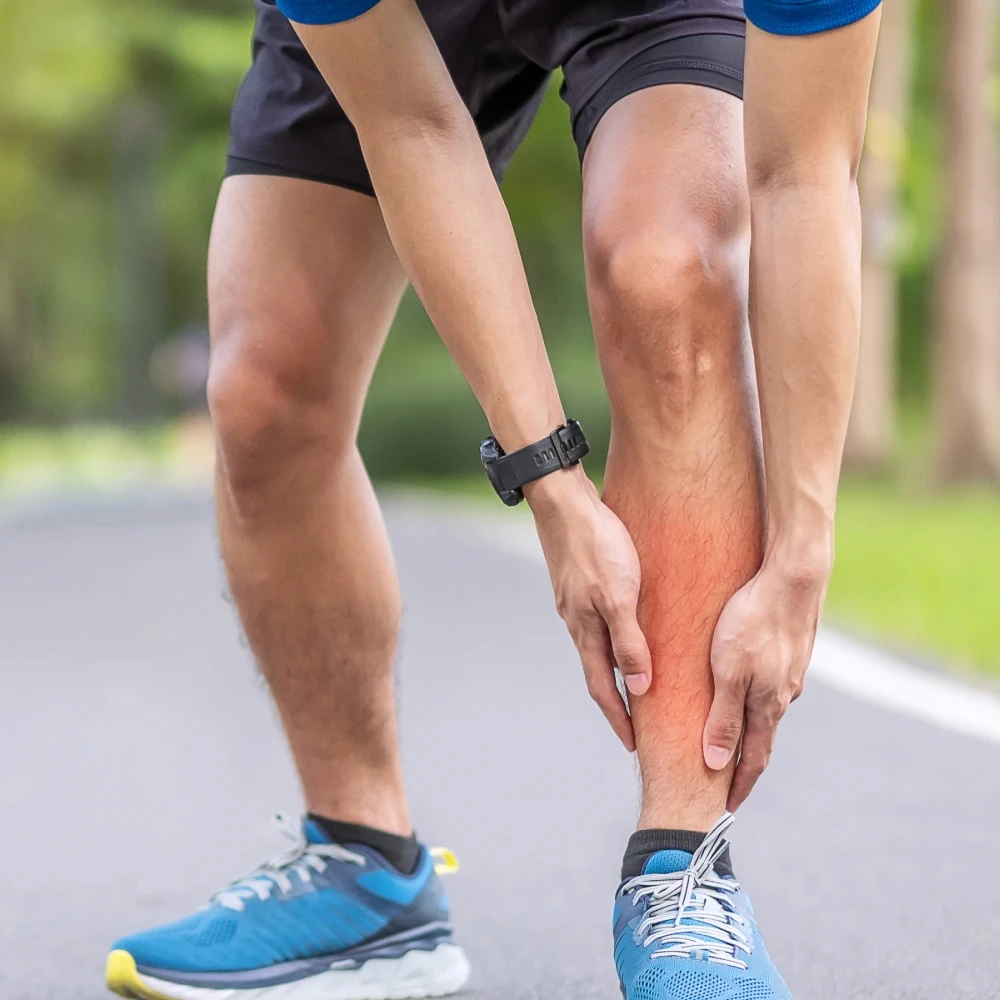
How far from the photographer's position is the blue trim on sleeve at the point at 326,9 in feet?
6.23

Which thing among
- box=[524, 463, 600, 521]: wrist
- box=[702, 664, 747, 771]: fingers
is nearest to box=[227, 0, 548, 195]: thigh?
box=[524, 463, 600, 521]: wrist

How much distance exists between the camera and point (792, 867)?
3.04 metres

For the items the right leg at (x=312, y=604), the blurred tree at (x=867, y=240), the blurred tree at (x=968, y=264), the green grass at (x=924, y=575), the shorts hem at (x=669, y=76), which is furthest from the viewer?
the blurred tree at (x=867, y=240)

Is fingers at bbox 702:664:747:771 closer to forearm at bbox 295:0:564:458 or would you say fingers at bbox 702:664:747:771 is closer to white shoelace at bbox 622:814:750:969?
white shoelace at bbox 622:814:750:969

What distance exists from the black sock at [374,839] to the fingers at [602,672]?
2.12ft

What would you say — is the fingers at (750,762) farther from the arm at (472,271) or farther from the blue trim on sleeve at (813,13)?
the blue trim on sleeve at (813,13)

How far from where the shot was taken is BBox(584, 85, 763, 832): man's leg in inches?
75.6

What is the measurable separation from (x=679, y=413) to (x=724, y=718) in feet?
1.14

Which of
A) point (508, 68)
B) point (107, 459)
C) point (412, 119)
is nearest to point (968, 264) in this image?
point (508, 68)

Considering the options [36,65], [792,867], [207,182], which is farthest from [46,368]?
[792,867]

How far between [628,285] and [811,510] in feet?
1.07

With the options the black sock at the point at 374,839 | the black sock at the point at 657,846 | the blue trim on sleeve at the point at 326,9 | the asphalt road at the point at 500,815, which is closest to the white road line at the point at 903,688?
the asphalt road at the point at 500,815

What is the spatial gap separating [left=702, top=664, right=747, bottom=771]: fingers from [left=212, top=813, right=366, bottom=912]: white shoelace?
0.74 metres

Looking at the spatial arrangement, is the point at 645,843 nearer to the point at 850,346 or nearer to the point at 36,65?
the point at 850,346
